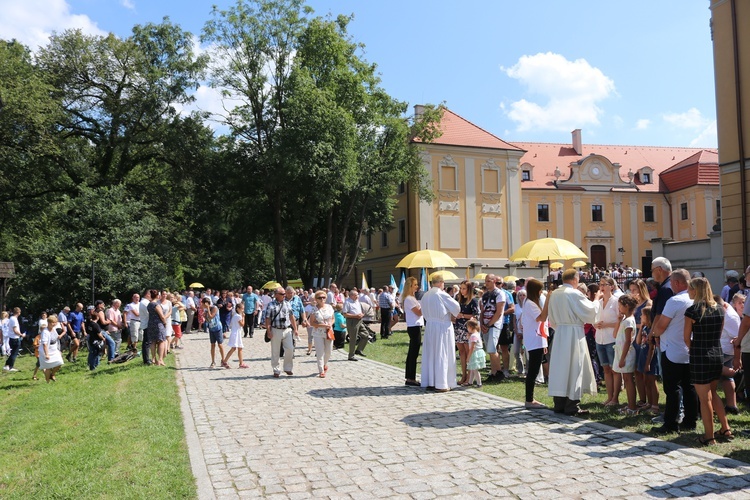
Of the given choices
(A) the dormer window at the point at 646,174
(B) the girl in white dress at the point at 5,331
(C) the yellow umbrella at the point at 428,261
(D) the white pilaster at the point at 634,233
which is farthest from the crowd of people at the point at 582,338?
(A) the dormer window at the point at 646,174

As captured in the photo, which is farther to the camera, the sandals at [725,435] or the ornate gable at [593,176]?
the ornate gable at [593,176]

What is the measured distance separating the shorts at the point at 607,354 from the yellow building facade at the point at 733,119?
15.7 m

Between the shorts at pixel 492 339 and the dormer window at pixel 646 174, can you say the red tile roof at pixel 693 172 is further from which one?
the shorts at pixel 492 339

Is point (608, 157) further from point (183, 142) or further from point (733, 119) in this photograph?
point (183, 142)

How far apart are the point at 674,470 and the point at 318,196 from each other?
26.6 metres

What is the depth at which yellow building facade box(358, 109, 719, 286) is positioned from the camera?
4412 cm

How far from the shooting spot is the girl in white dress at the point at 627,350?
8430mm

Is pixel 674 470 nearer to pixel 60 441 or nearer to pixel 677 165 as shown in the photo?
pixel 60 441

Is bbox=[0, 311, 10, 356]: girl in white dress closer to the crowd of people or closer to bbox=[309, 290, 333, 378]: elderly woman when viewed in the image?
the crowd of people

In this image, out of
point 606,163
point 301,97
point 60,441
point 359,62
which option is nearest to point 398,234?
point 359,62

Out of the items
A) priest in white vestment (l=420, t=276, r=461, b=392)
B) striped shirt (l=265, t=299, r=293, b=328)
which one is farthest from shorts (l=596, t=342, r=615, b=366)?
striped shirt (l=265, t=299, r=293, b=328)

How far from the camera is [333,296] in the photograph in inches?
820

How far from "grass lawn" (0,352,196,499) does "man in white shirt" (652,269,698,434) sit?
525cm

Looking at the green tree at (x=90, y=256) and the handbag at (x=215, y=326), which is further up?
the green tree at (x=90, y=256)
